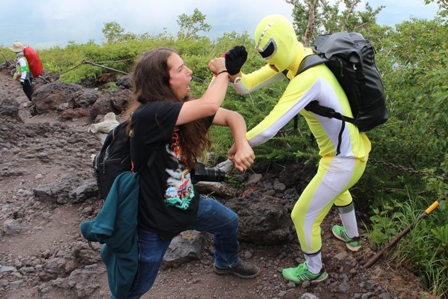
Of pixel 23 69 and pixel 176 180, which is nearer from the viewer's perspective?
pixel 176 180

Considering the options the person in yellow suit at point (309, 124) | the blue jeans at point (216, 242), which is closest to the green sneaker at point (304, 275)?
the person in yellow suit at point (309, 124)

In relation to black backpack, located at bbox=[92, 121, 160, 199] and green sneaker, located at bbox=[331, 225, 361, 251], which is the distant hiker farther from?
green sneaker, located at bbox=[331, 225, 361, 251]

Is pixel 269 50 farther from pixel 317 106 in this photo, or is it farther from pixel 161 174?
pixel 161 174

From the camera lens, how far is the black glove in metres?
2.31

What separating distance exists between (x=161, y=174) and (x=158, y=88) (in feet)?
1.47

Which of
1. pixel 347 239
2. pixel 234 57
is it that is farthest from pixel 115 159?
pixel 347 239

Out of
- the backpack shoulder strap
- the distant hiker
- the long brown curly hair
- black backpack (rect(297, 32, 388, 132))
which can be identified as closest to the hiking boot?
the long brown curly hair

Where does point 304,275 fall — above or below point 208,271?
above

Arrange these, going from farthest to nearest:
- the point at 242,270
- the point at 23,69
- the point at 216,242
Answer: the point at 23,69, the point at 242,270, the point at 216,242

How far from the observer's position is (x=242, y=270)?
3102mm

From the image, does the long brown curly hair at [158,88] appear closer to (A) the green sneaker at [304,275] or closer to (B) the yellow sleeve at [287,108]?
(B) the yellow sleeve at [287,108]

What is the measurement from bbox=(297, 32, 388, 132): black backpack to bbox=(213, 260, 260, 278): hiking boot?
1286 mm

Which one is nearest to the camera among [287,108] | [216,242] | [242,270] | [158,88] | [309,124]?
[158,88]

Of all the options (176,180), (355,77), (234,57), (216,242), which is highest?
(234,57)
